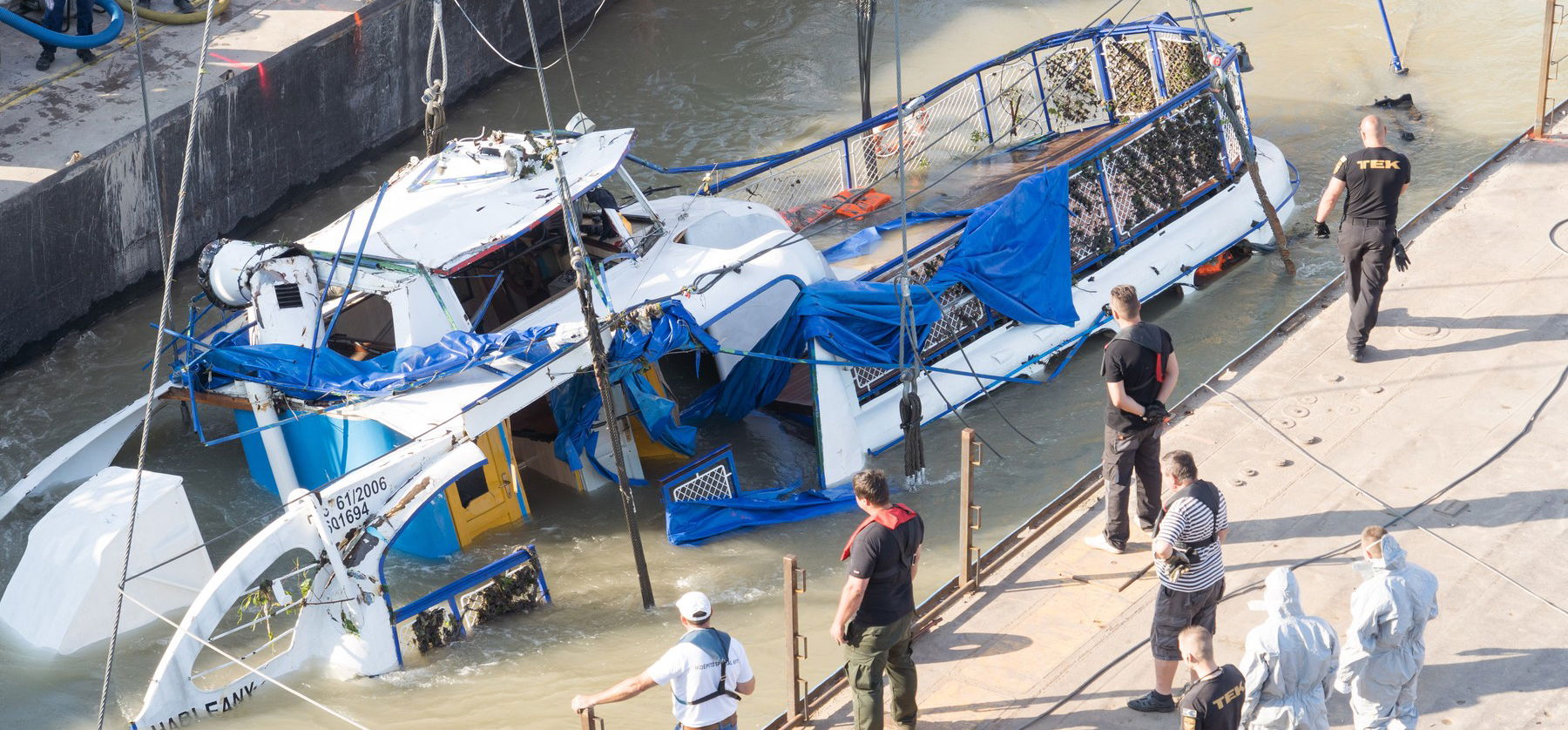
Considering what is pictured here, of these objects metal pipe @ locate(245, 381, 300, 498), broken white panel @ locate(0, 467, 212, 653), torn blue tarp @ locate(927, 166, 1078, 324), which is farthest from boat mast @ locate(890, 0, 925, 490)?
broken white panel @ locate(0, 467, 212, 653)

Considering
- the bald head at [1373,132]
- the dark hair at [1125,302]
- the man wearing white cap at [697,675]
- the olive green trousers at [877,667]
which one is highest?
the bald head at [1373,132]

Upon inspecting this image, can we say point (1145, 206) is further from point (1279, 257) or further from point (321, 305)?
point (321, 305)

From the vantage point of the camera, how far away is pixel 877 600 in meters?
6.82

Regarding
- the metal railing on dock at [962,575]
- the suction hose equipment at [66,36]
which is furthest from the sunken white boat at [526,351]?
the suction hose equipment at [66,36]

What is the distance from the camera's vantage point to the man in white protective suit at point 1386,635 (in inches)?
255

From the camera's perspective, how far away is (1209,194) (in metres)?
13.6

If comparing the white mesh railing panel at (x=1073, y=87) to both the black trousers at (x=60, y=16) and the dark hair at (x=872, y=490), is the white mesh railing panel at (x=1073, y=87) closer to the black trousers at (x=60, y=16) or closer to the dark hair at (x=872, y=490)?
the dark hair at (x=872, y=490)

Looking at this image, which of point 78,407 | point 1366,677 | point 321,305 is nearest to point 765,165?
point 321,305

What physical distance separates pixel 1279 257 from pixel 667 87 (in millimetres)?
8146

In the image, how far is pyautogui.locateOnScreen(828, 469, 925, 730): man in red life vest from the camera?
670 centimetres

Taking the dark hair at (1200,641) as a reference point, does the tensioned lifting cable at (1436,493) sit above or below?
below

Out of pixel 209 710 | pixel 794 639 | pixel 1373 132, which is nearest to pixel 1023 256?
pixel 1373 132

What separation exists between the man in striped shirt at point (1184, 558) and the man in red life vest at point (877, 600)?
45.5 inches

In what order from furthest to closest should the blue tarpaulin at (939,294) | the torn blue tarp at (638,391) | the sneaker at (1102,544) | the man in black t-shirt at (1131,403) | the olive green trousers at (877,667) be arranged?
the blue tarpaulin at (939,294) → the torn blue tarp at (638,391) → the sneaker at (1102,544) → the man in black t-shirt at (1131,403) → the olive green trousers at (877,667)
